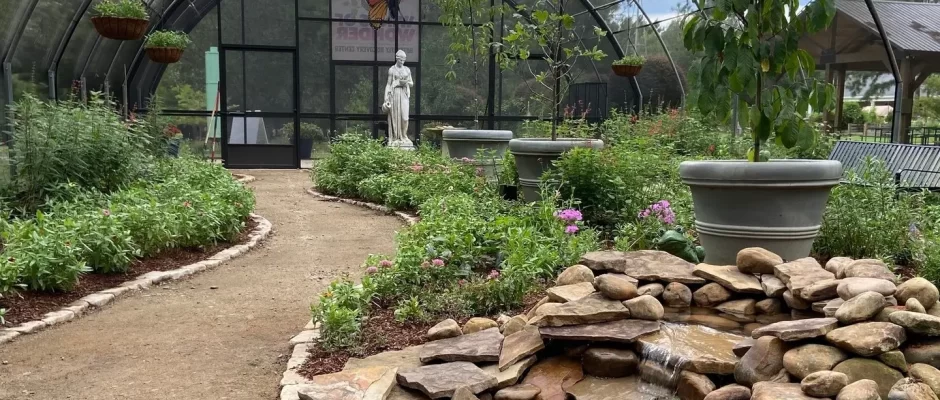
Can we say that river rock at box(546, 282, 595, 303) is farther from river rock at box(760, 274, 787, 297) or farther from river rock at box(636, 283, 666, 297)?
river rock at box(760, 274, 787, 297)

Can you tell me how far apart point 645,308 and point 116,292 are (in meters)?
3.28

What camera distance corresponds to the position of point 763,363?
244 cm

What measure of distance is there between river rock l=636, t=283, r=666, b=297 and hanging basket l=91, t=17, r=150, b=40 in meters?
8.01

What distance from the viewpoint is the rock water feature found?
91.7 inches

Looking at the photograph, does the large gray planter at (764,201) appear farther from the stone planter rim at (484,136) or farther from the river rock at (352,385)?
the stone planter rim at (484,136)

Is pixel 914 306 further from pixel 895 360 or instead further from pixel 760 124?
pixel 760 124

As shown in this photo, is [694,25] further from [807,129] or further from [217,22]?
[217,22]

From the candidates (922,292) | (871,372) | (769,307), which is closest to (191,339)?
(769,307)

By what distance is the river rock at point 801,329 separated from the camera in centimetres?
243

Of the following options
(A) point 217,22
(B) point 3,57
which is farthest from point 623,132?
(A) point 217,22

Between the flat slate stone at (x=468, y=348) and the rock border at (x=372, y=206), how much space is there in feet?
11.3

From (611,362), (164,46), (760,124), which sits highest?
(164,46)

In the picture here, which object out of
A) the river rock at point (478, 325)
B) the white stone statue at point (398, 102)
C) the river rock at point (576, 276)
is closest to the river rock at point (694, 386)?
the river rock at point (576, 276)

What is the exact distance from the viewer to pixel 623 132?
984cm
